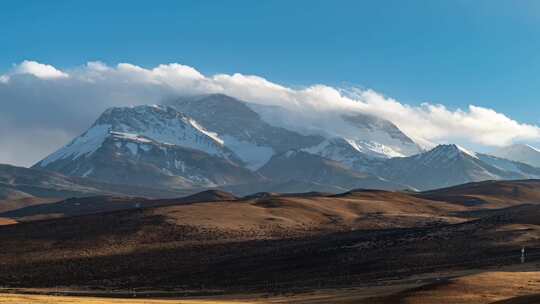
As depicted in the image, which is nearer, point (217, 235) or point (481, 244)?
point (481, 244)

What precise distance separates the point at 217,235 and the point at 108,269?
2876cm

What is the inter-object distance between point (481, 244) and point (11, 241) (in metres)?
72.6

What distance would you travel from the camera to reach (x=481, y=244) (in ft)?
295

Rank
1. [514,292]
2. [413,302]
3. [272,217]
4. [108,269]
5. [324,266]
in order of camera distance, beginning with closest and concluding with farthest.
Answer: [413,302], [514,292], [324,266], [108,269], [272,217]

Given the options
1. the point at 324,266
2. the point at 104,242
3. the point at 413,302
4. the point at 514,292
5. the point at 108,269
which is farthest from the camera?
the point at 104,242

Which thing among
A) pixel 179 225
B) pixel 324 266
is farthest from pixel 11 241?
pixel 324 266

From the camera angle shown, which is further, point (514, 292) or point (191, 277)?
point (191, 277)

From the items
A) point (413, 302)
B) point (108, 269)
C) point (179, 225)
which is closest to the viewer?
point (413, 302)

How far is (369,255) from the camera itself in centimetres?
9050

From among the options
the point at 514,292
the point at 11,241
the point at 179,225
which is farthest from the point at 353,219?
the point at 514,292

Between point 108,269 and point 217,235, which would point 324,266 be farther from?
point 217,235

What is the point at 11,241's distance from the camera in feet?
409

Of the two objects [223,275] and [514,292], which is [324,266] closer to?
[223,275]

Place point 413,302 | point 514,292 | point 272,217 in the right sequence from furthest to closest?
point 272,217 < point 514,292 < point 413,302
